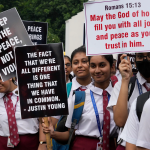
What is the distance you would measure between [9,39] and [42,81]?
2.36 ft

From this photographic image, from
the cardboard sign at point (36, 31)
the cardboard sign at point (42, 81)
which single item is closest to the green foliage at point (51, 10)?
the cardboard sign at point (36, 31)

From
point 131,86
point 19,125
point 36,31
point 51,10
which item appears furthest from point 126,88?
point 51,10

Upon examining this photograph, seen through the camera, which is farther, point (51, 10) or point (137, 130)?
point (51, 10)

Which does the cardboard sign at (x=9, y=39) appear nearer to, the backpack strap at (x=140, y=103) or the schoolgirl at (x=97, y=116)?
the schoolgirl at (x=97, y=116)

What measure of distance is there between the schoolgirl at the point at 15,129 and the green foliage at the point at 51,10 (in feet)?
99.6

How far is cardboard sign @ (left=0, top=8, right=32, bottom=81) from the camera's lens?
4.29 meters

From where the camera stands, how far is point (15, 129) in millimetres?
4395

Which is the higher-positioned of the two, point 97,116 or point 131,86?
point 131,86

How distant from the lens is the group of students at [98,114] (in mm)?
2660

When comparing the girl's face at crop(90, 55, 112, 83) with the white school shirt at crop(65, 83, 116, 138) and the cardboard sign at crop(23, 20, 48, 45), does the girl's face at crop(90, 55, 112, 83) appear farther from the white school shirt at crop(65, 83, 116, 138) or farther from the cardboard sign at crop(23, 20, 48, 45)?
the cardboard sign at crop(23, 20, 48, 45)

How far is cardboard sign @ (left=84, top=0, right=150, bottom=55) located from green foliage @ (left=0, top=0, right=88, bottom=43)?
102 ft

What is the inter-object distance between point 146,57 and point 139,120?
1072 mm

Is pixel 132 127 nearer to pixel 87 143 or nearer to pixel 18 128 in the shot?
pixel 87 143

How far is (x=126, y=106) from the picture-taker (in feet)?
10.8
